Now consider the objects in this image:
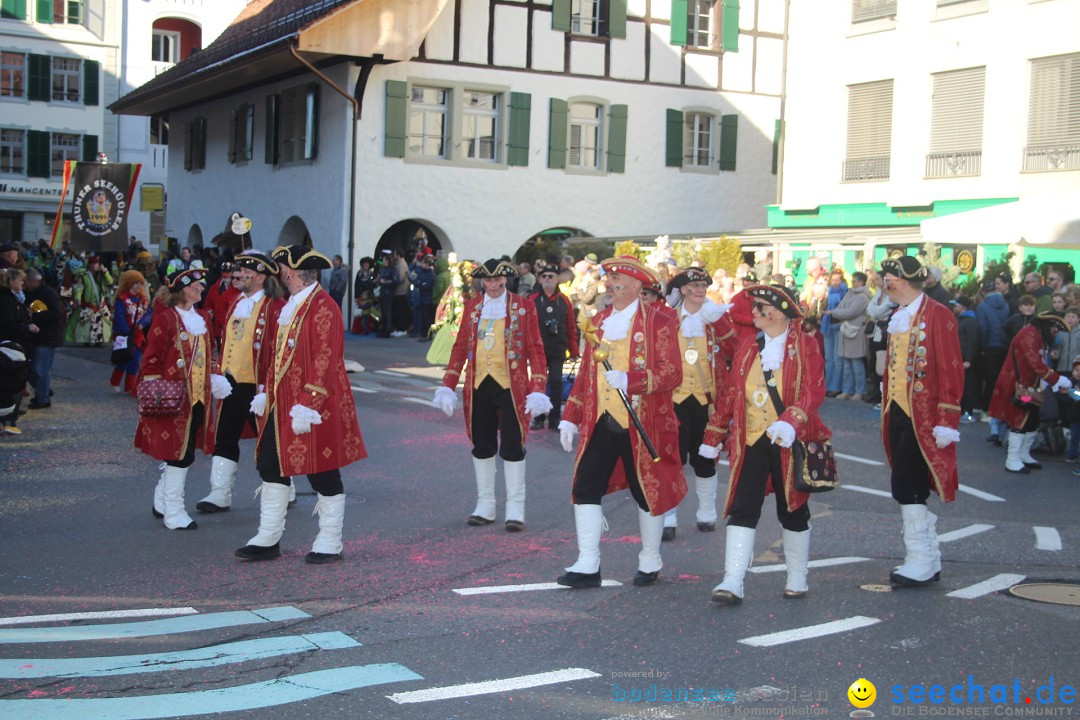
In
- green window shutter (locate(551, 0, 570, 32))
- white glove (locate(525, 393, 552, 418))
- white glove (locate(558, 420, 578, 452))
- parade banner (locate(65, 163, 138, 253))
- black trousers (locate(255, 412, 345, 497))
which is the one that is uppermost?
green window shutter (locate(551, 0, 570, 32))

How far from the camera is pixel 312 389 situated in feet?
25.1

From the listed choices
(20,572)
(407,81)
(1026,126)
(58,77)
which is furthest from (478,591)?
(58,77)

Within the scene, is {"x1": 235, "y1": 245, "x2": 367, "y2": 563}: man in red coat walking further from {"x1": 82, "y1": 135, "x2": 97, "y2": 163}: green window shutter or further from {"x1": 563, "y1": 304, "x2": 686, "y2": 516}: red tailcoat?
{"x1": 82, "y1": 135, "x2": 97, "y2": 163}: green window shutter

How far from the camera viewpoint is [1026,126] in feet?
81.3

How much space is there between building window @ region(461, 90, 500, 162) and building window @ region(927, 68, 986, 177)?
9476 millimetres

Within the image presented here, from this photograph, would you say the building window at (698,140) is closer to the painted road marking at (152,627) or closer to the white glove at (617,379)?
the white glove at (617,379)

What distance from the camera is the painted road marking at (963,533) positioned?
915 centimetres

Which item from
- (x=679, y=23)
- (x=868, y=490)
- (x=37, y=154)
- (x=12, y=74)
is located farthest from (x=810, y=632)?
(x=12, y=74)

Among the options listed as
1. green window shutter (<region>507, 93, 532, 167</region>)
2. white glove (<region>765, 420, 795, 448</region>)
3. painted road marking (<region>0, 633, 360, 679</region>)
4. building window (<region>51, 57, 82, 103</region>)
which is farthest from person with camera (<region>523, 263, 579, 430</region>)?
building window (<region>51, 57, 82, 103</region>)

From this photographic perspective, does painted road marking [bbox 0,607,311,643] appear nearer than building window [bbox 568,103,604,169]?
Yes

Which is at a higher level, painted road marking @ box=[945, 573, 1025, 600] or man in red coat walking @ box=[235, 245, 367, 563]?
man in red coat walking @ box=[235, 245, 367, 563]

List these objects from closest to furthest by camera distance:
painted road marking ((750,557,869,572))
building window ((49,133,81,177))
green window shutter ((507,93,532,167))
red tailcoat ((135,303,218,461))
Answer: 1. painted road marking ((750,557,869,572))
2. red tailcoat ((135,303,218,461))
3. green window shutter ((507,93,532,167))
4. building window ((49,133,81,177))

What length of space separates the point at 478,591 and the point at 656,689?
74.2 inches

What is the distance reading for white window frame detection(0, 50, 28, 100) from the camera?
47.5 metres
